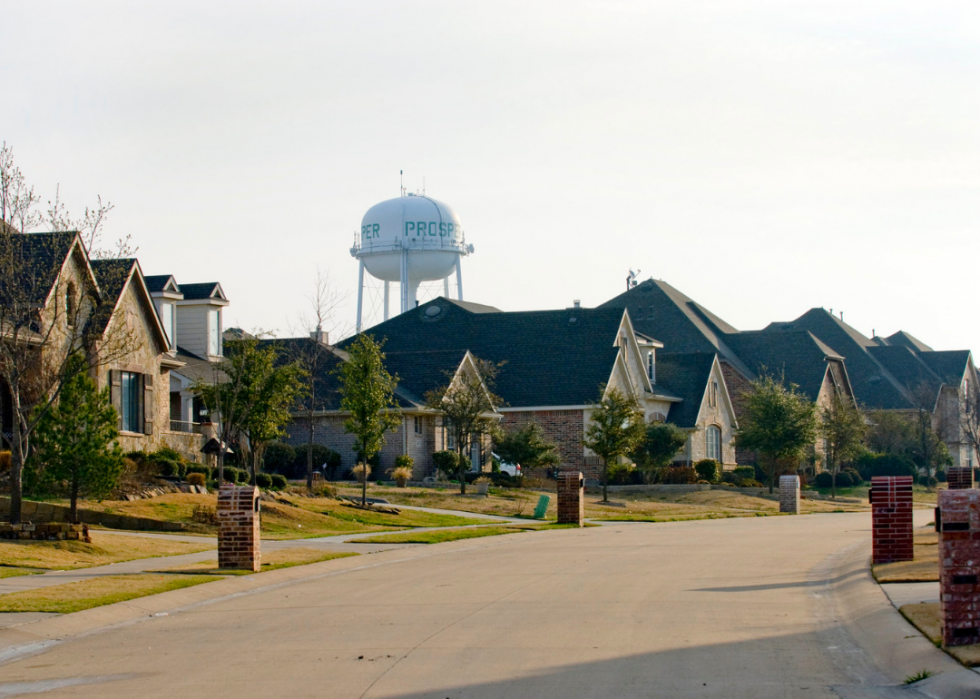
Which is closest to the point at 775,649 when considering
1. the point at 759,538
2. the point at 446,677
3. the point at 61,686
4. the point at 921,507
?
the point at 446,677

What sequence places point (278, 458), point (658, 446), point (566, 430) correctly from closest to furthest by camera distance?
point (278, 458) → point (658, 446) → point (566, 430)

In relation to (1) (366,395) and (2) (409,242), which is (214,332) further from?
(2) (409,242)

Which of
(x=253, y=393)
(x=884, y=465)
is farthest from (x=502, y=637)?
(x=884, y=465)

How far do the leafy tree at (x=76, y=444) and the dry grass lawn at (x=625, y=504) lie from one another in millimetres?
13121

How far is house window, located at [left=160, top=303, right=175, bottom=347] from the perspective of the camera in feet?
130

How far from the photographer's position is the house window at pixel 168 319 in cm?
3966

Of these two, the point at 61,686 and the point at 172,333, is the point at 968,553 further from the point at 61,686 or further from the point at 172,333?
the point at 172,333

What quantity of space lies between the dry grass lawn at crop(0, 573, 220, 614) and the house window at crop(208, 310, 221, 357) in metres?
26.0

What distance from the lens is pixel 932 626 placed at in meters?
11.4

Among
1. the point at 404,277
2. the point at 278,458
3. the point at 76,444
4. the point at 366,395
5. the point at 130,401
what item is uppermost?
the point at 404,277

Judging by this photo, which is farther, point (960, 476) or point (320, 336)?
point (320, 336)

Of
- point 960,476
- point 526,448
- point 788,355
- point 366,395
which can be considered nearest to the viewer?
point 960,476

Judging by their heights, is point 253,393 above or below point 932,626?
above

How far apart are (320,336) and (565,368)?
10.9 metres
